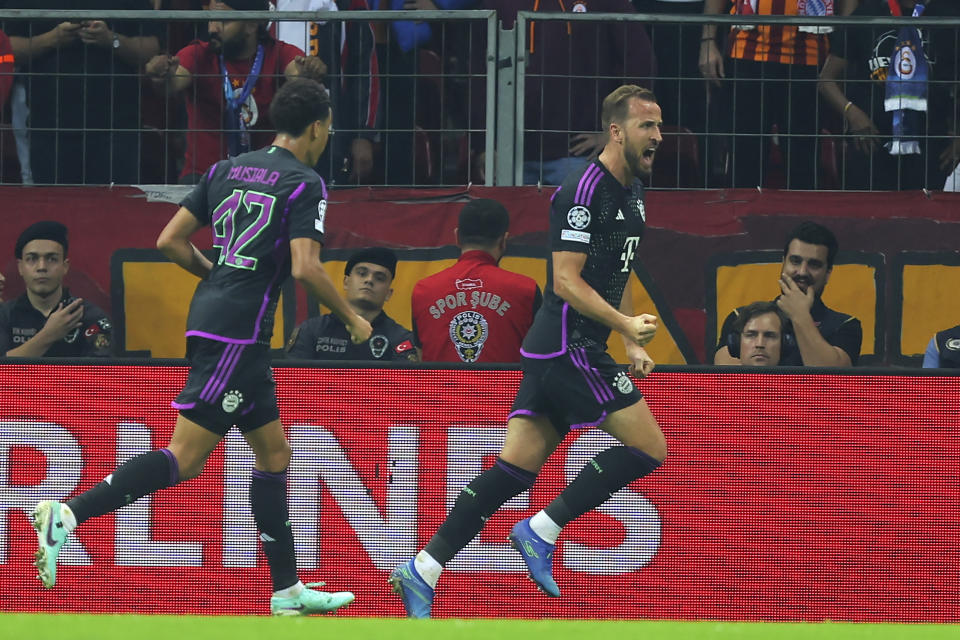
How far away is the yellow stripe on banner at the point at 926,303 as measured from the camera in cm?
959

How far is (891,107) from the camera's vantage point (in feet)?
30.8

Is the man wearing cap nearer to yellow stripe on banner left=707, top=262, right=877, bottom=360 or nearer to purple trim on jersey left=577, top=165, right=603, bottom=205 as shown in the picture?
yellow stripe on banner left=707, top=262, right=877, bottom=360

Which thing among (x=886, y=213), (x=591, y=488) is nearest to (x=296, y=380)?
(x=591, y=488)

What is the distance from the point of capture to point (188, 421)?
668 centimetres

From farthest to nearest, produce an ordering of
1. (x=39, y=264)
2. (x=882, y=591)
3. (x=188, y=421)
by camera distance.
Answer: (x=39, y=264), (x=882, y=591), (x=188, y=421)

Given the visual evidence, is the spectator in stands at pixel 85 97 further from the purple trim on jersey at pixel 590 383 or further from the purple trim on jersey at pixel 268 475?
the purple trim on jersey at pixel 590 383

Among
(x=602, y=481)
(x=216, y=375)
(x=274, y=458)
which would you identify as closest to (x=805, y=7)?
(x=602, y=481)

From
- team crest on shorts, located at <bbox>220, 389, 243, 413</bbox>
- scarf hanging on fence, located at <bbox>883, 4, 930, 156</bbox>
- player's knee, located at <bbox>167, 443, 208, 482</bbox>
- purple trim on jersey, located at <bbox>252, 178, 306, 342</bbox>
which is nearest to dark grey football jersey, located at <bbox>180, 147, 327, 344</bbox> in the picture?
purple trim on jersey, located at <bbox>252, 178, 306, 342</bbox>

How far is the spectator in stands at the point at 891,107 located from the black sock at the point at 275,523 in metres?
4.47

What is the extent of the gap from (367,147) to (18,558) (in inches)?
129

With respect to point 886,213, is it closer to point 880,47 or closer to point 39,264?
point 880,47

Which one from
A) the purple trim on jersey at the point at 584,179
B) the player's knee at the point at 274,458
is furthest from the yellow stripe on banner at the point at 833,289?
the player's knee at the point at 274,458

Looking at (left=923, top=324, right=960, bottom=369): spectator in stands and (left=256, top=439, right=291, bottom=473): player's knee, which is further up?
(left=923, top=324, right=960, bottom=369): spectator in stands

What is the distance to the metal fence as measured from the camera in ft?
30.8
